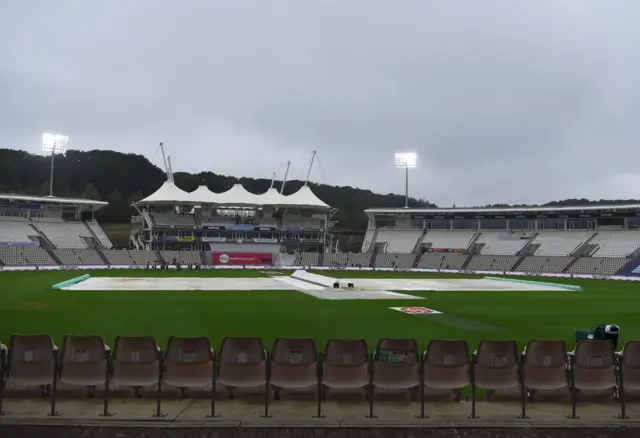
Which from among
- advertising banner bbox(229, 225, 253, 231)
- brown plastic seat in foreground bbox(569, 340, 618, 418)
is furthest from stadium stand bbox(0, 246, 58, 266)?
brown plastic seat in foreground bbox(569, 340, 618, 418)

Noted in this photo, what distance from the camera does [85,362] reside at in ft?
24.7

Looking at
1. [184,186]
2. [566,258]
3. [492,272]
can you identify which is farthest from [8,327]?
[184,186]

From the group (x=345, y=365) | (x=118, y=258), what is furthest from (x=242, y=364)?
(x=118, y=258)

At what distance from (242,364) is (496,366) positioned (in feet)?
12.4

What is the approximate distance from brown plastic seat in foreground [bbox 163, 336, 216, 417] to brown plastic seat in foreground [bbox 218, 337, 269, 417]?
0.18m

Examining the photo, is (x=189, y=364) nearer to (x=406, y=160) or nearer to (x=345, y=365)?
(x=345, y=365)

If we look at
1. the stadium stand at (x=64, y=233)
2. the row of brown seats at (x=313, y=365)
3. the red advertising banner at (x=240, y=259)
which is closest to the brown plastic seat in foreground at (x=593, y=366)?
the row of brown seats at (x=313, y=365)

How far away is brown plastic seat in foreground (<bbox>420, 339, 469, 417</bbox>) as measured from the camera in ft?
24.7

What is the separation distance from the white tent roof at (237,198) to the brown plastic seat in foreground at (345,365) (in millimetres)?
85676

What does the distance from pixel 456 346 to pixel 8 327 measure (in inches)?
682

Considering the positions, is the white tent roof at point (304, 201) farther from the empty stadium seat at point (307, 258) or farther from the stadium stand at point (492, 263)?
the stadium stand at point (492, 263)

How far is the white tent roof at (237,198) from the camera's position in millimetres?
92250

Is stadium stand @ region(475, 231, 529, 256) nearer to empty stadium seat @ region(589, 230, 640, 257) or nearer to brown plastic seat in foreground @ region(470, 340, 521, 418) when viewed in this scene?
empty stadium seat @ region(589, 230, 640, 257)

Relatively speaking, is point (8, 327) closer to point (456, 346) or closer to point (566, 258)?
point (456, 346)
